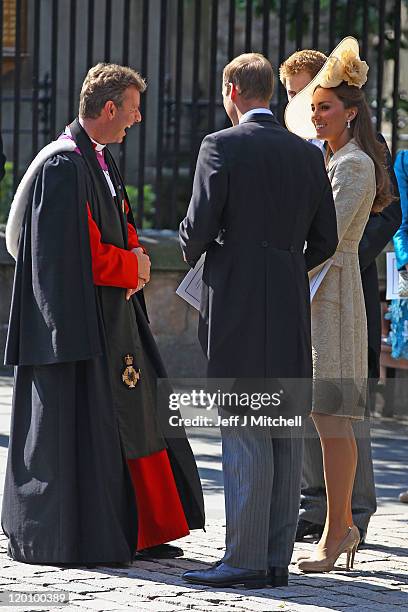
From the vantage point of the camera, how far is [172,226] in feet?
32.6

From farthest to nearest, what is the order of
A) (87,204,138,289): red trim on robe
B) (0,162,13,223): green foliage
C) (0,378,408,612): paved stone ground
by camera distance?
(0,162,13,223): green foliage
(87,204,138,289): red trim on robe
(0,378,408,612): paved stone ground

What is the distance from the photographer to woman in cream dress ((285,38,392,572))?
520 centimetres

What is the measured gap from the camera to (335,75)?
5.34 meters

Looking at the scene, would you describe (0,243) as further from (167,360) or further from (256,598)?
(256,598)

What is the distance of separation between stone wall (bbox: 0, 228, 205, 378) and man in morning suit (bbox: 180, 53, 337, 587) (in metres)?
4.76

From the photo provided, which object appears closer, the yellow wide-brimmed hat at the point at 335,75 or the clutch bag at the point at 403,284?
the yellow wide-brimmed hat at the point at 335,75

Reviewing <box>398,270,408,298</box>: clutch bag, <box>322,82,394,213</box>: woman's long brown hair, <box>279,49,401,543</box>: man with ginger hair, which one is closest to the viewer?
<box>322,82,394,213</box>: woman's long brown hair

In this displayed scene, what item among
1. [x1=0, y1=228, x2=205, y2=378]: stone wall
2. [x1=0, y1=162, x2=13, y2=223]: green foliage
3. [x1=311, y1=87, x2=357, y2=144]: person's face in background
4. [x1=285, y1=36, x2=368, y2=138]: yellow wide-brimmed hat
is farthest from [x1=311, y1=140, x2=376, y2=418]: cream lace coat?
[x1=0, y1=162, x2=13, y2=223]: green foliage

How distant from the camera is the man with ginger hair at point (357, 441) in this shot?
18.7ft

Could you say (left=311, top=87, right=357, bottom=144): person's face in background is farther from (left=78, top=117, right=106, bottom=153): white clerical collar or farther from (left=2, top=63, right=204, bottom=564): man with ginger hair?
(left=78, top=117, right=106, bottom=153): white clerical collar

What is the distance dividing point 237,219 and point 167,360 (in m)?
5.08

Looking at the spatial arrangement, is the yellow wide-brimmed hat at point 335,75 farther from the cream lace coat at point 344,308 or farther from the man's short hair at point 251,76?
the man's short hair at point 251,76

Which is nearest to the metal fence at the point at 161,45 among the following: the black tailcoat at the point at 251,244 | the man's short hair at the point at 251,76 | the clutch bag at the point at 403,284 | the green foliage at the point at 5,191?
the clutch bag at the point at 403,284

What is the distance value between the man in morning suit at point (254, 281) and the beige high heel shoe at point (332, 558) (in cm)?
29
